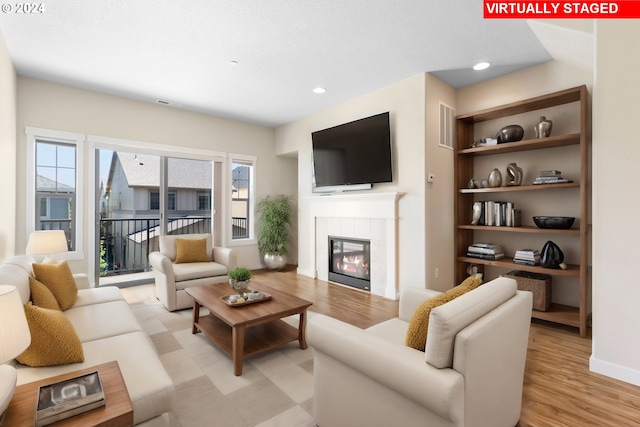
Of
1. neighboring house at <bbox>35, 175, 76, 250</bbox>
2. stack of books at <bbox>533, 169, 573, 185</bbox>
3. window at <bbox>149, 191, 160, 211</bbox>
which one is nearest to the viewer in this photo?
stack of books at <bbox>533, 169, 573, 185</bbox>

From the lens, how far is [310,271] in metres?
5.29

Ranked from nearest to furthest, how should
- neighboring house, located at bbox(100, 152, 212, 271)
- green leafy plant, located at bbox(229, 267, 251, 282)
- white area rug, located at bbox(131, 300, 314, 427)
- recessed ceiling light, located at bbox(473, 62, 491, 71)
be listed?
white area rug, located at bbox(131, 300, 314, 427)
green leafy plant, located at bbox(229, 267, 251, 282)
recessed ceiling light, located at bbox(473, 62, 491, 71)
neighboring house, located at bbox(100, 152, 212, 271)

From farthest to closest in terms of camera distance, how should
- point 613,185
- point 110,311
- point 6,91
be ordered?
point 6,91, point 110,311, point 613,185

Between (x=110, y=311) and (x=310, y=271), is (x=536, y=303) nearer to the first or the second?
(x=310, y=271)

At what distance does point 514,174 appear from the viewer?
11.2ft

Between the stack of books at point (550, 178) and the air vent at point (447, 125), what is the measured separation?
3.51 ft

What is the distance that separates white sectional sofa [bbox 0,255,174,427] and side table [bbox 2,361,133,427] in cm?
12

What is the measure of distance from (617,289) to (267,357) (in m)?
2.58

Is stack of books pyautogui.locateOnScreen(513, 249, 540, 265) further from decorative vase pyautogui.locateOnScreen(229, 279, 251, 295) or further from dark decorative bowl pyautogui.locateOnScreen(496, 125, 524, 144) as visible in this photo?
decorative vase pyautogui.locateOnScreen(229, 279, 251, 295)

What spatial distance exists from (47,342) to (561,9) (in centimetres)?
394

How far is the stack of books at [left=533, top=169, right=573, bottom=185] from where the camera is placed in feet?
10.1

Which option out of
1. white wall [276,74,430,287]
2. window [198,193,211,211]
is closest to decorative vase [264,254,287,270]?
window [198,193,211,211]

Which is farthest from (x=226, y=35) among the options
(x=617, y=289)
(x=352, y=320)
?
(x=617, y=289)

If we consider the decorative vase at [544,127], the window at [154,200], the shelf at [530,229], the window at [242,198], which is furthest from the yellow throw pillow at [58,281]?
the decorative vase at [544,127]
